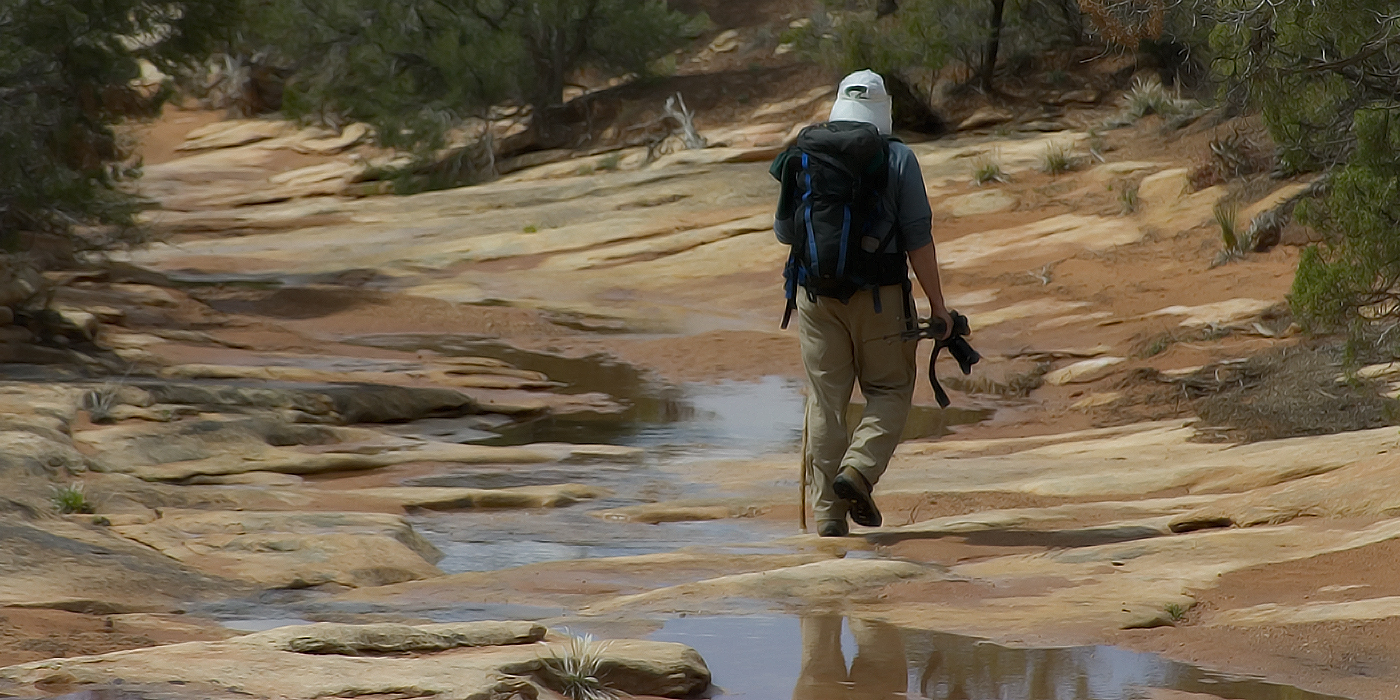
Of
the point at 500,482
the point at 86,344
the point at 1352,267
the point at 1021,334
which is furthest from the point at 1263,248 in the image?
the point at 86,344

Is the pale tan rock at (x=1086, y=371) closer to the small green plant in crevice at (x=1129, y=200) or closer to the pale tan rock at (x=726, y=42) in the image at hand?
the small green plant in crevice at (x=1129, y=200)

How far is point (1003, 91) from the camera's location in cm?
2628

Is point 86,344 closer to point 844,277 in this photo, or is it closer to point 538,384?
point 538,384

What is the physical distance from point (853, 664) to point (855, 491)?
1.89m

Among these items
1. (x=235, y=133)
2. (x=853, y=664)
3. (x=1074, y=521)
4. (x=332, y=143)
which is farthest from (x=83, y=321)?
(x=235, y=133)

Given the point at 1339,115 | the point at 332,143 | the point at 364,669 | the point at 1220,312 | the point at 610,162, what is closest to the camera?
the point at 364,669

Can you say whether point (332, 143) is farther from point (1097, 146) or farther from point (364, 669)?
point (364, 669)

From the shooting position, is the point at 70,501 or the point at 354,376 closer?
the point at 70,501

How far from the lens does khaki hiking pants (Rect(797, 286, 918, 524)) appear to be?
6285 mm

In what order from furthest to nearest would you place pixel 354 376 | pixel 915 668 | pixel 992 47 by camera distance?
pixel 992 47 < pixel 354 376 < pixel 915 668

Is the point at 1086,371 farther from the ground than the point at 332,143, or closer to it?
closer to it

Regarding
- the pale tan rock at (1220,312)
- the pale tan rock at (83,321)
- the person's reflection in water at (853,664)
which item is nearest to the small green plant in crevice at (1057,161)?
the pale tan rock at (1220,312)

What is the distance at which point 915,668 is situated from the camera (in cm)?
434

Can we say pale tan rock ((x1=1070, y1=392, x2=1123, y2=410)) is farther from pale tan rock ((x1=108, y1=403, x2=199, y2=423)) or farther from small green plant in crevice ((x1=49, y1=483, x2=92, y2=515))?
small green plant in crevice ((x1=49, y1=483, x2=92, y2=515))
